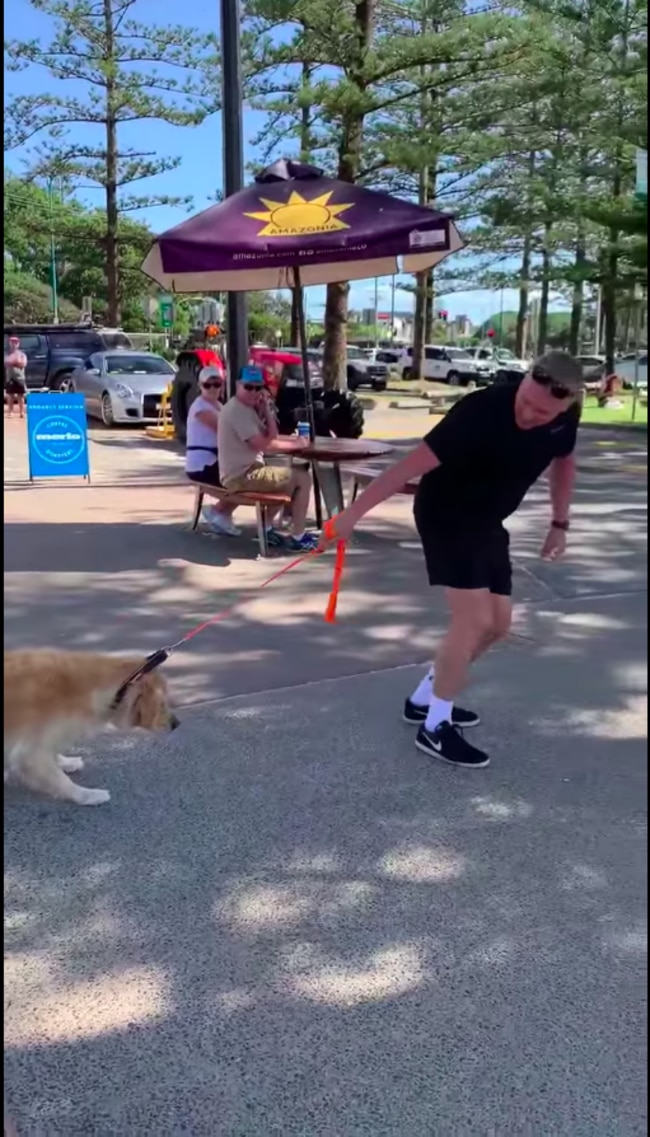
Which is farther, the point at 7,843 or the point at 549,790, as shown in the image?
the point at 549,790

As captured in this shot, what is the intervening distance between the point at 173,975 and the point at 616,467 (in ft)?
36.0

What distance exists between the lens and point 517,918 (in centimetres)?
290

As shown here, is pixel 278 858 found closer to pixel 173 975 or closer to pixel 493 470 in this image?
pixel 173 975

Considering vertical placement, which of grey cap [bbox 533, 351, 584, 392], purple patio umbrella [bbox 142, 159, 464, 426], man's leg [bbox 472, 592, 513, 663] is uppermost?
purple patio umbrella [bbox 142, 159, 464, 426]

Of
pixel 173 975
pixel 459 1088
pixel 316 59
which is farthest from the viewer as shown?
pixel 316 59

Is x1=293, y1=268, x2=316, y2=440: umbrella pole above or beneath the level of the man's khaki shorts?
above

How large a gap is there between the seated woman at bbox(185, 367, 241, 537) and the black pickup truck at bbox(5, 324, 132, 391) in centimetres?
1434

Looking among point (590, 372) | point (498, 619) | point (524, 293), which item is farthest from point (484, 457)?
point (524, 293)

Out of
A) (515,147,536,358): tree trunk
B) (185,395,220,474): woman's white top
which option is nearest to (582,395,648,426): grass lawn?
(515,147,536,358): tree trunk

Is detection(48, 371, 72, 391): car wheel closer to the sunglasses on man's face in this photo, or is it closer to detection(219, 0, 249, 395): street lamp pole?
detection(219, 0, 249, 395): street lamp pole

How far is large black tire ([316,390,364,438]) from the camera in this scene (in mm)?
12719

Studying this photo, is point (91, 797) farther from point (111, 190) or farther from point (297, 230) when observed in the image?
point (111, 190)

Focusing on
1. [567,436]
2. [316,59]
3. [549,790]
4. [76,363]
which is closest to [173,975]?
[549,790]

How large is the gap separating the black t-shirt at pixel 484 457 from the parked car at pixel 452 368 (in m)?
35.2
